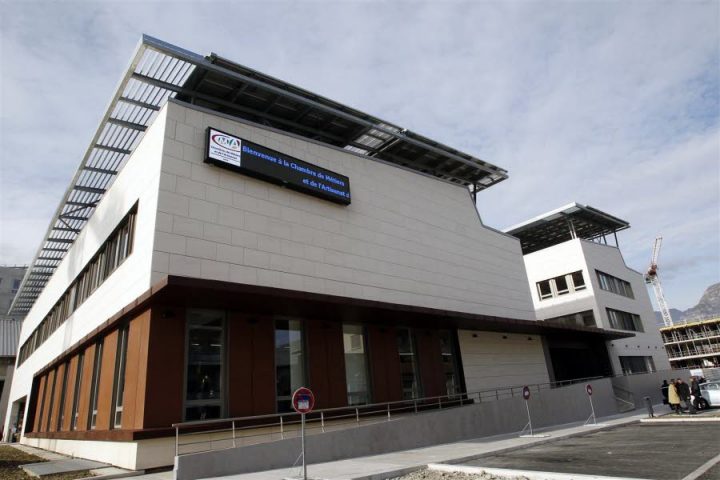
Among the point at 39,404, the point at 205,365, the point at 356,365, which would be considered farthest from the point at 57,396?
the point at 356,365

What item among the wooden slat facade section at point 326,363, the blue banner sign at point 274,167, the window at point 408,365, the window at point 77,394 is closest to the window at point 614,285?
the window at point 408,365

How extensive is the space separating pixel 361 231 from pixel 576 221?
28.3 meters

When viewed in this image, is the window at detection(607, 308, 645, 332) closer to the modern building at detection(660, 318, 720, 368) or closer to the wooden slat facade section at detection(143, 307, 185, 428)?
the wooden slat facade section at detection(143, 307, 185, 428)

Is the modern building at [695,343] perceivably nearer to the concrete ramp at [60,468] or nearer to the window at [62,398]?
the window at [62,398]

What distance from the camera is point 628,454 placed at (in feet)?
35.6

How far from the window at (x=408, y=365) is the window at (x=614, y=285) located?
25646 mm

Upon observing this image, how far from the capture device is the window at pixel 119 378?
45.6 feet

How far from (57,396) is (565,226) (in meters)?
39.8

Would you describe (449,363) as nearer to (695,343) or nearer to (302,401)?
(302,401)

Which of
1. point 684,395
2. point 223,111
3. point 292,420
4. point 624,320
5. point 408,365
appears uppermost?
point 223,111

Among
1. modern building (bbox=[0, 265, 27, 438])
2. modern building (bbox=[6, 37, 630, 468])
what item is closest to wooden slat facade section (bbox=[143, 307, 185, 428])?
modern building (bbox=[6, 37, 630, 468])

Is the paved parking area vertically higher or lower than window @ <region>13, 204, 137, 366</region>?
lower

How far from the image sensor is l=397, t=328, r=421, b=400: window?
18219 mm

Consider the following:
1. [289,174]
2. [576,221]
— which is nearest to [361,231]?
[289,174]
